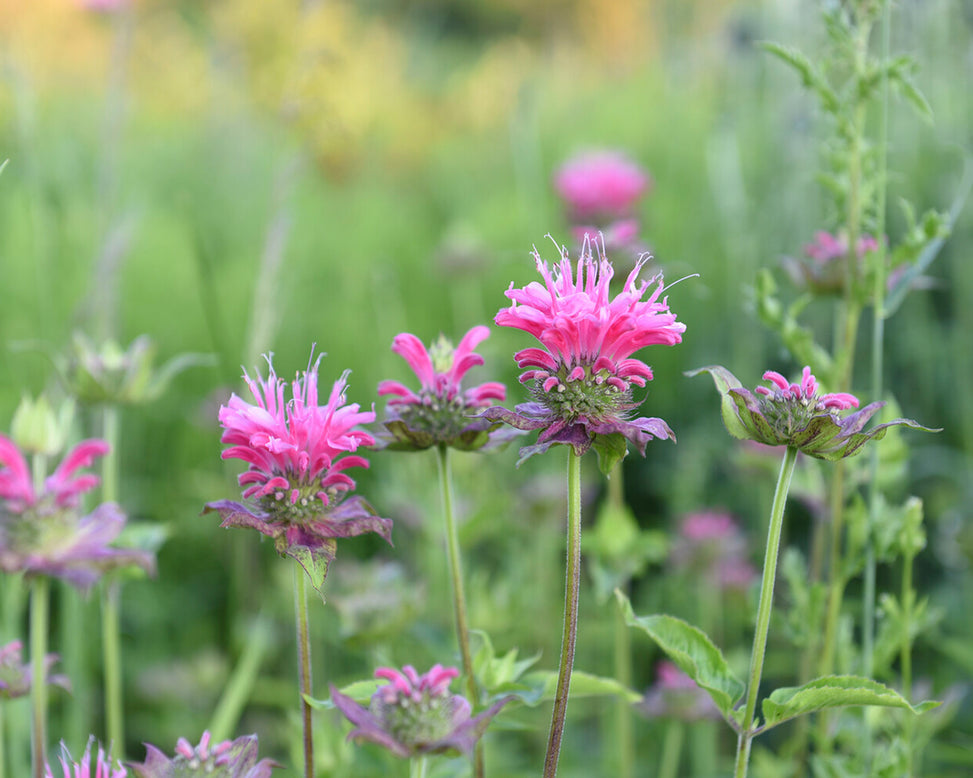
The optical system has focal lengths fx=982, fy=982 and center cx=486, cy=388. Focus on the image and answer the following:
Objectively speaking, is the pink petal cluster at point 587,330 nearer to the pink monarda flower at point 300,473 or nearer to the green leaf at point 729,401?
the green leaf at point 729,401

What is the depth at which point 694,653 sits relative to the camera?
3.34ft

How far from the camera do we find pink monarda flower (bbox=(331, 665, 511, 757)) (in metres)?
0.84

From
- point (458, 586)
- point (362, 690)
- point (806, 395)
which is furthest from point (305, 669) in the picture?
point (806, 395)

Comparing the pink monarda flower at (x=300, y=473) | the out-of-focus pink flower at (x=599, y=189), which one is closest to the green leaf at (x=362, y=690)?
the pink monarda flower at (x=300, y=473)

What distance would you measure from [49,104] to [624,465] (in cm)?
527

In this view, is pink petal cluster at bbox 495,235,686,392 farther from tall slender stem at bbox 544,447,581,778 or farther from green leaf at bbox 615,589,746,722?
green leaf at bbox 615,589,746,722

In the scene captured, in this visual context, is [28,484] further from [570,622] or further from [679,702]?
[679,702]

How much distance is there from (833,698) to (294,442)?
58 cm

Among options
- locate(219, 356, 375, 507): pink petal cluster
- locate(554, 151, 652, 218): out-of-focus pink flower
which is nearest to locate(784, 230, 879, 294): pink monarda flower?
locate(219, 356, 375, 507): pink petal cluster

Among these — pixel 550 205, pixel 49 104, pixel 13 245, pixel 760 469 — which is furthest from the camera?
pixel 49 104

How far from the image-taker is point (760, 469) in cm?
224

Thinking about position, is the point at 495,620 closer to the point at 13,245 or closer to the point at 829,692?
the point at 829,692

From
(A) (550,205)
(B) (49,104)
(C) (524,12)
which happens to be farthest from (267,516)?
(C) (524,12)

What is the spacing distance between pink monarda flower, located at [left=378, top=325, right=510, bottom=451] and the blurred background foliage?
47 centimetres
